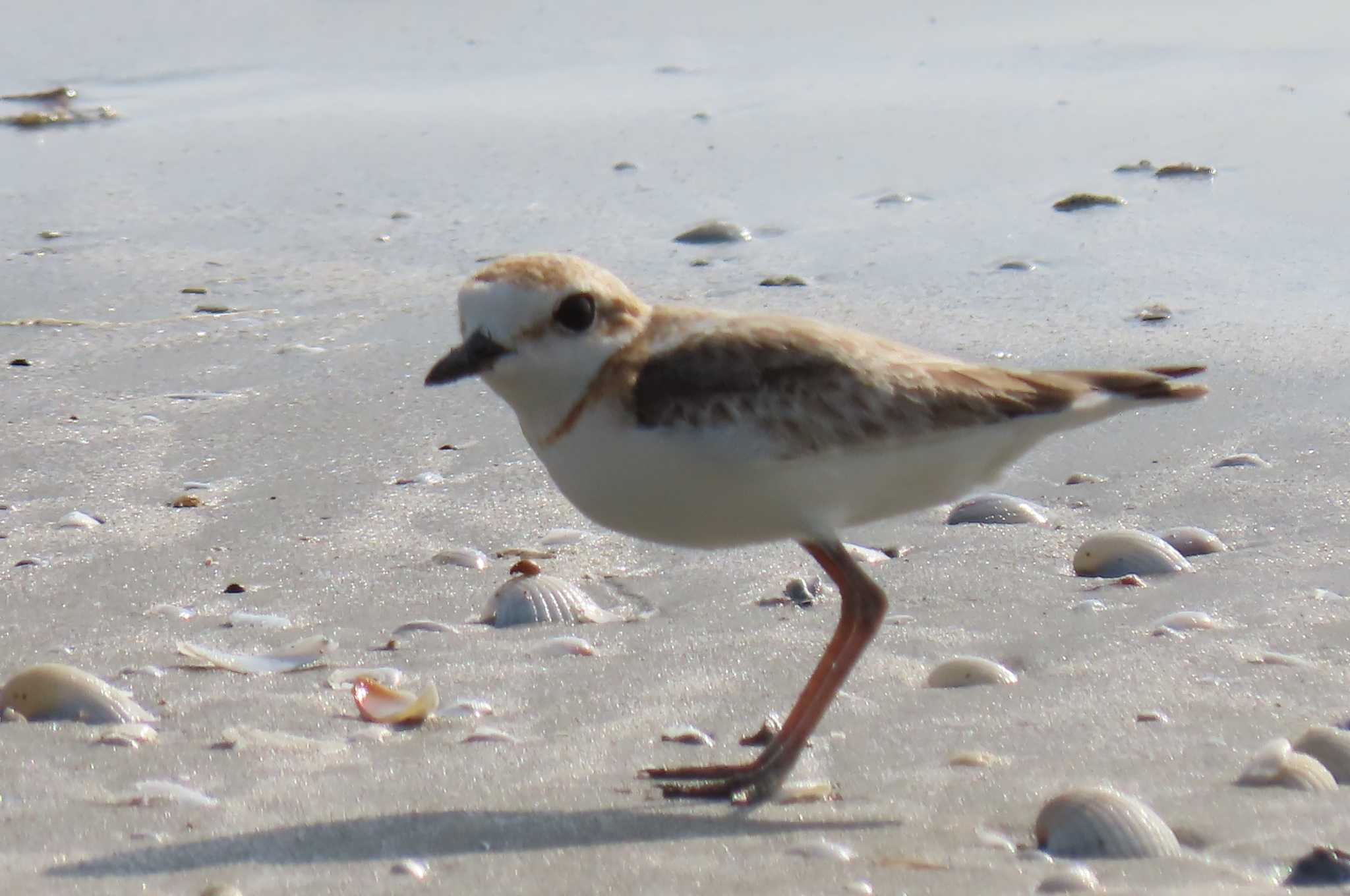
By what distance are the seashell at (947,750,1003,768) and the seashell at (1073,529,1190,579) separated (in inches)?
53.2

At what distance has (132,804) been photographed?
3.30 meters

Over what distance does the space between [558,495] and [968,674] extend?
6.34ft

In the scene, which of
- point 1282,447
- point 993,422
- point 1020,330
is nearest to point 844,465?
point 993,422

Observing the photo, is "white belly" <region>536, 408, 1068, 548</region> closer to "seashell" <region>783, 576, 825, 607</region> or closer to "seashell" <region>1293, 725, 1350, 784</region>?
"seashell" <region>1293, 725, 1350, 784</region>

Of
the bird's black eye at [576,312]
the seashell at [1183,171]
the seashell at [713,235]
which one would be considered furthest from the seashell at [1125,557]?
the seashell at [1183,171]

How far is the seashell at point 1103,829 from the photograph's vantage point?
3023 millimetres

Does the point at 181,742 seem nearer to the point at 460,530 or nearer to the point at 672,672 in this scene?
the point at 672,672

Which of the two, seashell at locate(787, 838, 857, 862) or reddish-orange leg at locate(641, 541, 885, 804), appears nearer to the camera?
seashell at locate(787, 838, 857, 862)

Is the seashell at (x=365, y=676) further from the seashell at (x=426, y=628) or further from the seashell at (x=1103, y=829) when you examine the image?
the seashell at (x=1103, y=829)

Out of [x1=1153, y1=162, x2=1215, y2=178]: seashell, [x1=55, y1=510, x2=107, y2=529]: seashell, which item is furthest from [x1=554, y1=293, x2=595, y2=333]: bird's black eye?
[x1=1153, y1=162, x2=1215, y2=178]: seashell

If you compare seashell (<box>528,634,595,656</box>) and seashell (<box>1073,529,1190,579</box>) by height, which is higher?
seashell (<box>528,634,595,656</box>)

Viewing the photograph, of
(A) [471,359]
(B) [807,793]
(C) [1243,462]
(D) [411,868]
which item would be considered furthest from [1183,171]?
(D) [411,868]

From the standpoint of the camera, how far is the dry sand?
3299 mm

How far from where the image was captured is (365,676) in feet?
13.6
